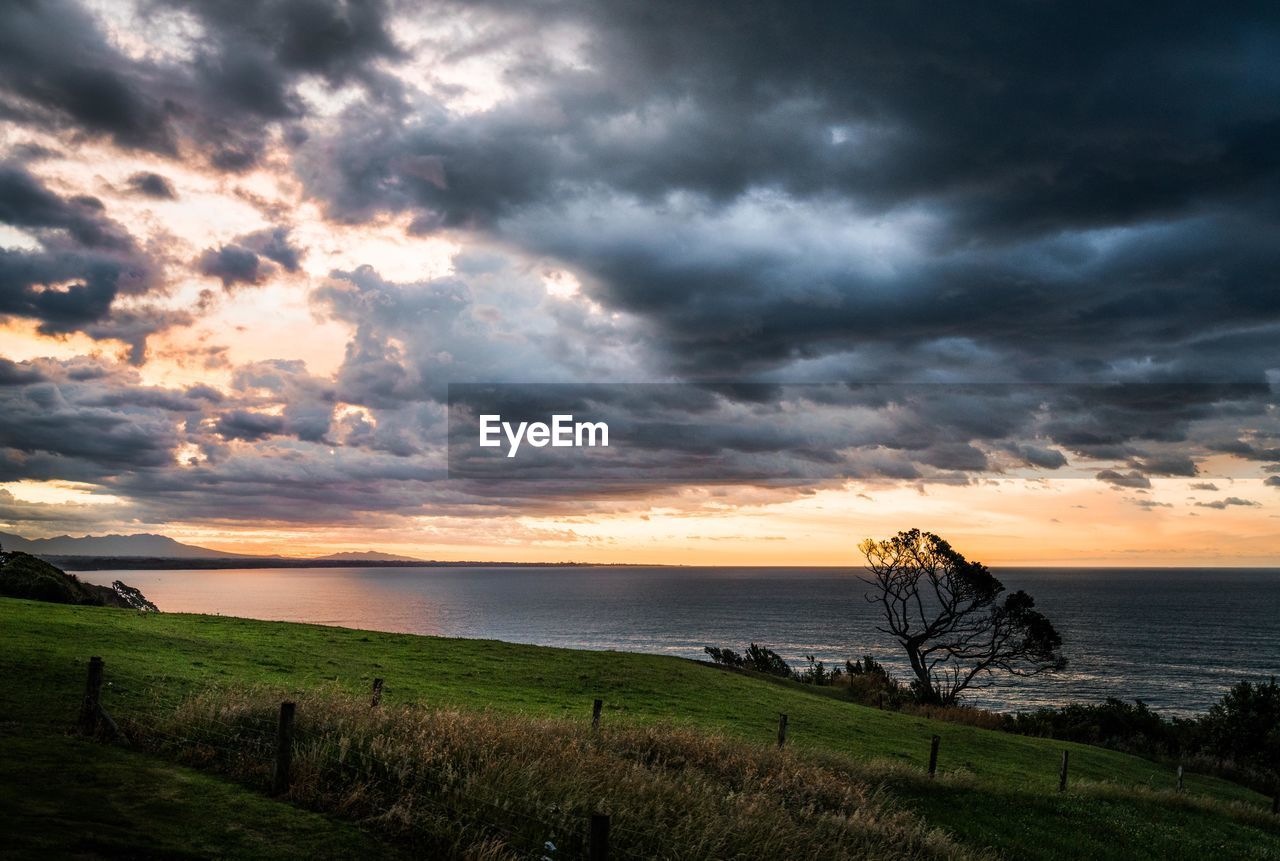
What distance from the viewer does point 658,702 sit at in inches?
1403

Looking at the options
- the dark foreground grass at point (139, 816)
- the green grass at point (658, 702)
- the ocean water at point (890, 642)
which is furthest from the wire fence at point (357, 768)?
the ocean water at point (890, 642)

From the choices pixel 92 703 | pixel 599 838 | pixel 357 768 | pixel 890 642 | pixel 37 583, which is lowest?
pixel 890 642

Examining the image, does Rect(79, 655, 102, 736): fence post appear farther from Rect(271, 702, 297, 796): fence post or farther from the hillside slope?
the hillside slope

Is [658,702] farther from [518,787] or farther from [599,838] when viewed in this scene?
[599,838]

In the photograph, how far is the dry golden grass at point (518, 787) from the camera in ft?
40.5

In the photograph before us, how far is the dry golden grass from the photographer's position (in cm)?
1236

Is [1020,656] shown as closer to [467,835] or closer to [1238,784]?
[1238,784]

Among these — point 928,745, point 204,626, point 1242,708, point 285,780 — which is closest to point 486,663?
point 204,626

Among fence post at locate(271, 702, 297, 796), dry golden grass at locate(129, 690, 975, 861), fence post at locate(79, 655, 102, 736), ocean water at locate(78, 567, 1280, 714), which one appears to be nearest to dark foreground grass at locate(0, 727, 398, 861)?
fence post at locate(271, 702, 297, 796)

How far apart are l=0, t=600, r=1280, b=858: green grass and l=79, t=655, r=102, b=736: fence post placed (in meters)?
0.66

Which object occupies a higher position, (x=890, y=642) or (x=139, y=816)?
(x=139, y=816)

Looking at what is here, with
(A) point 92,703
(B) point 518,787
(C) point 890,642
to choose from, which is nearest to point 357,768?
(B) point 518,787

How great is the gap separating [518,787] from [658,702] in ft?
76.7

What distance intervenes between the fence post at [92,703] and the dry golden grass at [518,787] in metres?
0.79
